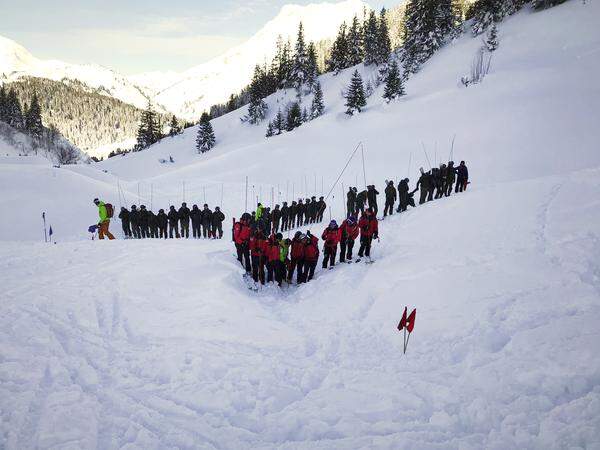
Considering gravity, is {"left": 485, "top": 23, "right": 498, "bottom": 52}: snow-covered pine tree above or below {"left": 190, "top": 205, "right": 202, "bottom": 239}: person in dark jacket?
above

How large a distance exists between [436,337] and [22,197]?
21052mm

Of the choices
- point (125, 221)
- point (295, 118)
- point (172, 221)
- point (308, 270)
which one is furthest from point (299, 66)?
point (308, 270)

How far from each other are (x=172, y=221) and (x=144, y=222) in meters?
1.33

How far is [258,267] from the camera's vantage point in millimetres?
10117

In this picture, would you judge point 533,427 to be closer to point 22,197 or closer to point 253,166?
point 22,197

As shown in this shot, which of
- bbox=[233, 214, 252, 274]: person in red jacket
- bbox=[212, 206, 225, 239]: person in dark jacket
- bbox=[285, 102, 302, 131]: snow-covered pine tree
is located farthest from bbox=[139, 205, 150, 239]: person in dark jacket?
bbox=[285, 102, 302, 131]: snow-covered pine tree

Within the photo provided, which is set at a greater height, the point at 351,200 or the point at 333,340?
the point at 351,200

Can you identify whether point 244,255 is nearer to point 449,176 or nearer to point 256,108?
point 449,176

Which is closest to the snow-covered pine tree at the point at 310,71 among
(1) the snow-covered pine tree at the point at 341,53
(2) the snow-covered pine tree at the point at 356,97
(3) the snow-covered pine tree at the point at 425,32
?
(1) the snow-covered pine tree at the point at 341,53

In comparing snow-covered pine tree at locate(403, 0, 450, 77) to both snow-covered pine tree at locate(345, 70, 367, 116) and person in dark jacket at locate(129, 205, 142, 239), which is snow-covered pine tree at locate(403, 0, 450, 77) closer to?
snow-covered pine tree at locate(345, 70, 367, 116)

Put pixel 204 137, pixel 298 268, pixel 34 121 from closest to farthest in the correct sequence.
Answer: pixel 298 268 < pixel 204 137 < pixel 34 121

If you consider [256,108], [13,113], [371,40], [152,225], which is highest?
[371,40]

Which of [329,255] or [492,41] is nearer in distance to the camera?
[329,255]

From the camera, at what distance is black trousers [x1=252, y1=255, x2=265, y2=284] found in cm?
980
